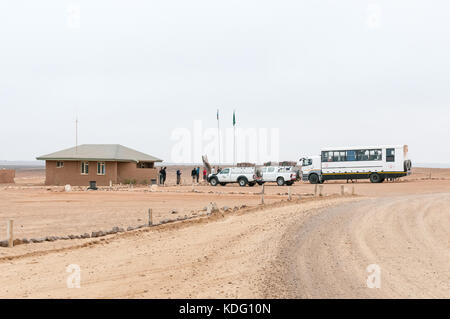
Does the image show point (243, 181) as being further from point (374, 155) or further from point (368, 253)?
point (368, 253)

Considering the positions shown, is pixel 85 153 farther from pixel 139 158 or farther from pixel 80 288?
pixel 80 288

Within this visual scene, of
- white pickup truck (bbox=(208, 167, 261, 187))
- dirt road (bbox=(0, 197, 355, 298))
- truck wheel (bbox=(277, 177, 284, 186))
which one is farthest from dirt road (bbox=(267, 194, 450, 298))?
truck wheel (bbox=(277, 177, 284, 186))

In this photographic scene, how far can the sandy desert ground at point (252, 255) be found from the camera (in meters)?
9.14

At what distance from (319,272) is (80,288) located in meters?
4.54

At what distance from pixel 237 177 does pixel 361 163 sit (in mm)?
10900

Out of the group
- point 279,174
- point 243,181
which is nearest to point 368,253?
→ point 243,181

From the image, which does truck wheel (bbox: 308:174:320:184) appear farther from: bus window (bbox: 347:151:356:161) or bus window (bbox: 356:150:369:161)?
bus window (bbox: 356:150:369:161)

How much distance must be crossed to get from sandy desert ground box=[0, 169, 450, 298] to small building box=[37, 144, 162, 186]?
27.2 meters

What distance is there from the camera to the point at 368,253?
38.9ft

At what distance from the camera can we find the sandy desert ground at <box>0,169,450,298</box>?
30.0 ft

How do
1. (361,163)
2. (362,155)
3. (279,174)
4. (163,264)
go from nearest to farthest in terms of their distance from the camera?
(163,264)
(279,174)
(362,155)
(361,163)
